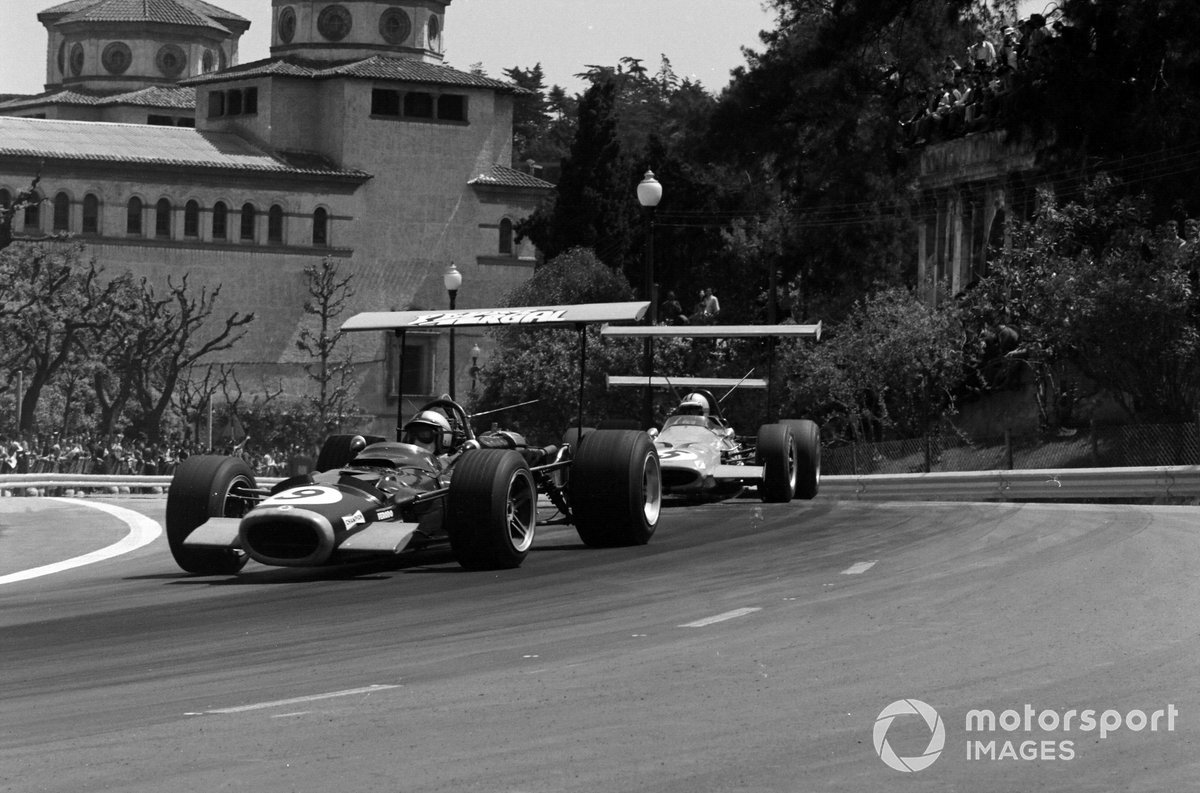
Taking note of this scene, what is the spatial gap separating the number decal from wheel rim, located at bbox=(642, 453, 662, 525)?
12.3 ft

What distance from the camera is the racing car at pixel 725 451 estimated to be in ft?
82.2

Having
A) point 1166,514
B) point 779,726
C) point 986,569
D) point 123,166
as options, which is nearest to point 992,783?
point 779,726

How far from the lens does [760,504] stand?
25.8 m

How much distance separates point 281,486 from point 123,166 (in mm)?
78288

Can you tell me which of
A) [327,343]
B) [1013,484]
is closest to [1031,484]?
[1013,484]

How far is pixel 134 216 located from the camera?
91.9 meters

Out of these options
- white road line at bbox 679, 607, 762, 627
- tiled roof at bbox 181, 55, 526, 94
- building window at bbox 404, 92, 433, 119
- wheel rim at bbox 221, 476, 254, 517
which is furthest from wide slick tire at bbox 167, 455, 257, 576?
building window at bbox 404, 92, 433, 119

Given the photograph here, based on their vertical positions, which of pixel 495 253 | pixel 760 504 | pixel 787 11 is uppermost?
pixel 787 11

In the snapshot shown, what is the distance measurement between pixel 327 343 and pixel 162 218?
1065 cm

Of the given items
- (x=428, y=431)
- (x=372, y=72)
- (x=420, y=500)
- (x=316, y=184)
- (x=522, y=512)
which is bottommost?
(x=522, y=512)

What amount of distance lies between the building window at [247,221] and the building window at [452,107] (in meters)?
10.0

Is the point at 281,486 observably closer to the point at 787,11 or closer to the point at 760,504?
the point at 760,504

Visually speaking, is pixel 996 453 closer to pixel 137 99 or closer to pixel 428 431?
pixel 428 431

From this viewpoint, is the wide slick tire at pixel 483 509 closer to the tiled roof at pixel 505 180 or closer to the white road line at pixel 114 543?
the white road line at pixel 114 543
